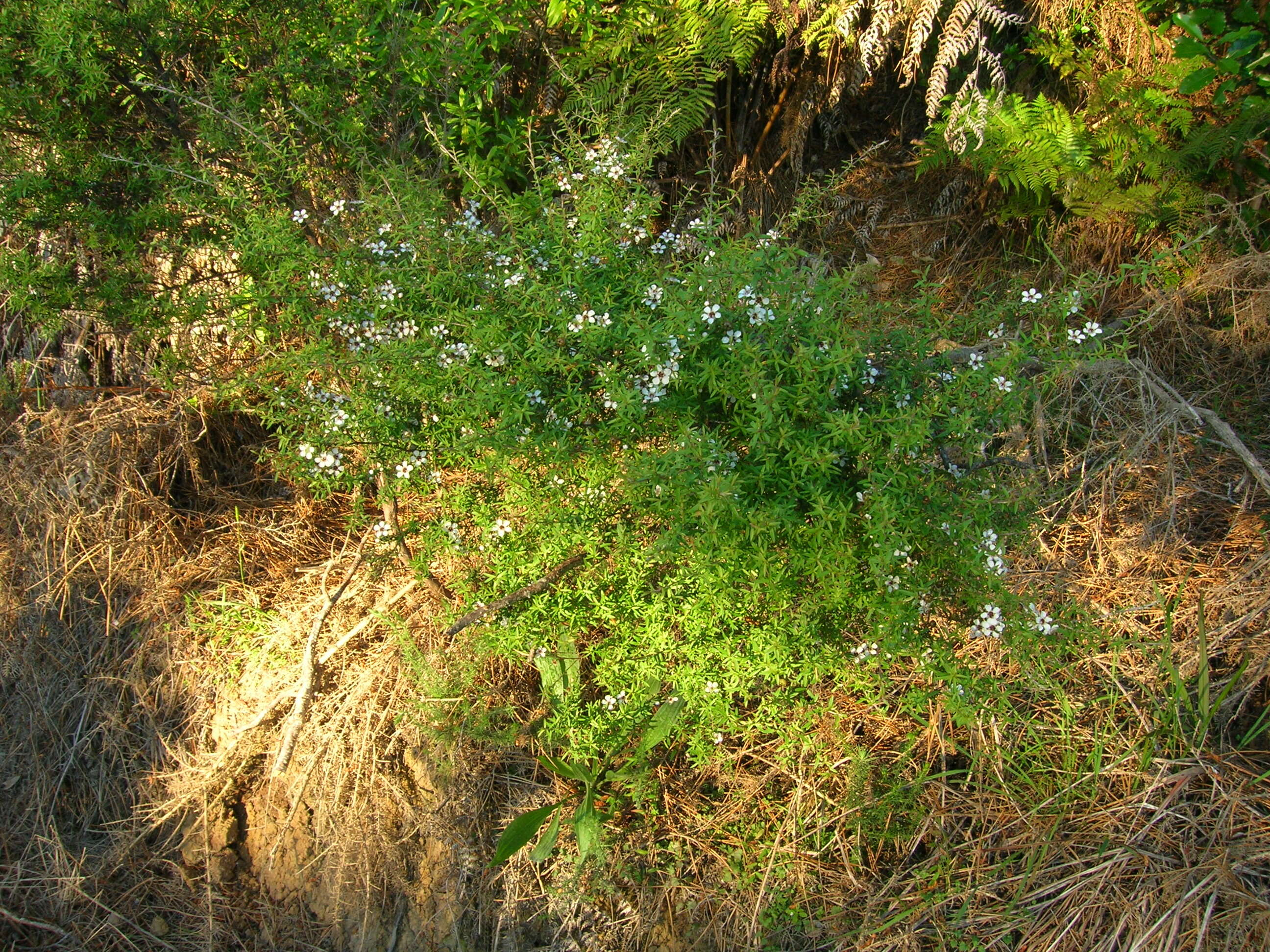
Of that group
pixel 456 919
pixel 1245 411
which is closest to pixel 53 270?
pixel 456 919

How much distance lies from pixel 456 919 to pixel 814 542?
189 cm

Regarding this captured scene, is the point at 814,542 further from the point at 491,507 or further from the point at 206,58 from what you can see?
the point at 206,58

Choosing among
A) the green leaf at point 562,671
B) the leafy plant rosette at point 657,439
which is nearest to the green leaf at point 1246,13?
the leafy plant rosette at point 657,439

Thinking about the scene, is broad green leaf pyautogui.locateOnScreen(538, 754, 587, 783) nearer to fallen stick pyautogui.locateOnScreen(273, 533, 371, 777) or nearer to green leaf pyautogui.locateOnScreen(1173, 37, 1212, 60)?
fallen stick pyautogui.locateOnScreen(273, 533, 371, 777)

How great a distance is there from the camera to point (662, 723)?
109 inches

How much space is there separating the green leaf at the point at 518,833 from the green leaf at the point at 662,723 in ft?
1.35

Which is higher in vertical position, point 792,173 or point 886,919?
point 792,173

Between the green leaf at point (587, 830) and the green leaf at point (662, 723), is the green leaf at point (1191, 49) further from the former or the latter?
the green leaf at point (587, 830)

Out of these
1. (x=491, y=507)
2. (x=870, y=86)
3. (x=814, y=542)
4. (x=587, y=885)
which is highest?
(x=870, y=86)

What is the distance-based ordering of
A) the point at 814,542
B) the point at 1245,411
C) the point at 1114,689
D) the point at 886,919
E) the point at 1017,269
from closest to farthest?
1. the point at 814,542
2. the point at 886,919
3. the point at 1114,689
4. the point at 1245,411
5. the point at 1017,269

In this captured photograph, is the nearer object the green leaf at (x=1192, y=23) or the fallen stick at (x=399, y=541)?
the fallen stick at (x=399, y=541)

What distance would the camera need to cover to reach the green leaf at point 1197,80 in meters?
3.54

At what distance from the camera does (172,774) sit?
10.8 feet

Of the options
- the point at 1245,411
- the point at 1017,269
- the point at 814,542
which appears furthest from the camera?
the point at 1017,269
